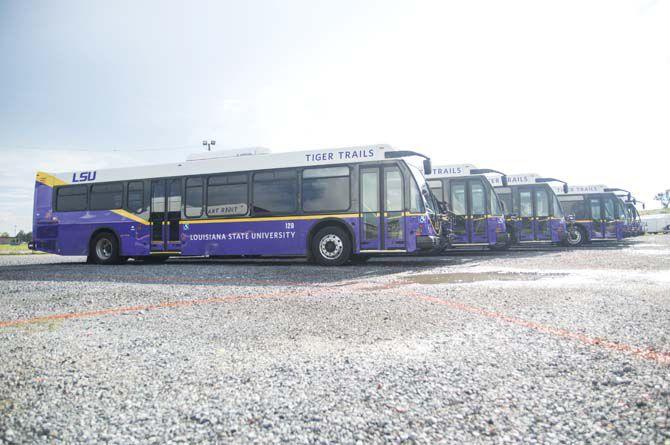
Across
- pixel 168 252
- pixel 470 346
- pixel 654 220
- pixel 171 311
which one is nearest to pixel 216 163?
pixel 168 252

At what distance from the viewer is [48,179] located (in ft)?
49.6

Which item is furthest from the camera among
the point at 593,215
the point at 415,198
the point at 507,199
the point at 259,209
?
the point at 593,215

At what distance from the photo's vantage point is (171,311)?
536cm

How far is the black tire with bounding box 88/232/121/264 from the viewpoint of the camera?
13.9 meters

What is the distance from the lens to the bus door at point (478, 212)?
1725 centimetres

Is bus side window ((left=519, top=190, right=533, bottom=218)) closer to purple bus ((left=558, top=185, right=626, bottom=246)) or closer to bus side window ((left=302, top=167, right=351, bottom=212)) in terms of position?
purple bus ((left=558, top=185, right=626, bottom=246))

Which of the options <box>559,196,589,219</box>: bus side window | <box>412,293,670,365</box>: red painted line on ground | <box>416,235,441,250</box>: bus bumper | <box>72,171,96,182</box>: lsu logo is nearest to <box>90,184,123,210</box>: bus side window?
<box>72,171,96,182</box>: lsu logo

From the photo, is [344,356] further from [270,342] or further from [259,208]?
[259,208]

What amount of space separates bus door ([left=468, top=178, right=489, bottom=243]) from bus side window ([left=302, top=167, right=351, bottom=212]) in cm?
775

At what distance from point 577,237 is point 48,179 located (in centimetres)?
2365

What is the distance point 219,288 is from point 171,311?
78.5 inches

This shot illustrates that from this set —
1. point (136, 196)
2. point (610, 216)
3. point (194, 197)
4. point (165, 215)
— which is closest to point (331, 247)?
point (194, 197)

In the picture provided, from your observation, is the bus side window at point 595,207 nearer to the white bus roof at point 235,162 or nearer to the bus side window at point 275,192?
the white bus roof at point 235,162

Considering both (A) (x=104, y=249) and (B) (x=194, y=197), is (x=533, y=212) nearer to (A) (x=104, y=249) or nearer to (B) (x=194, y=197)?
(B) (x=194, y=197)
